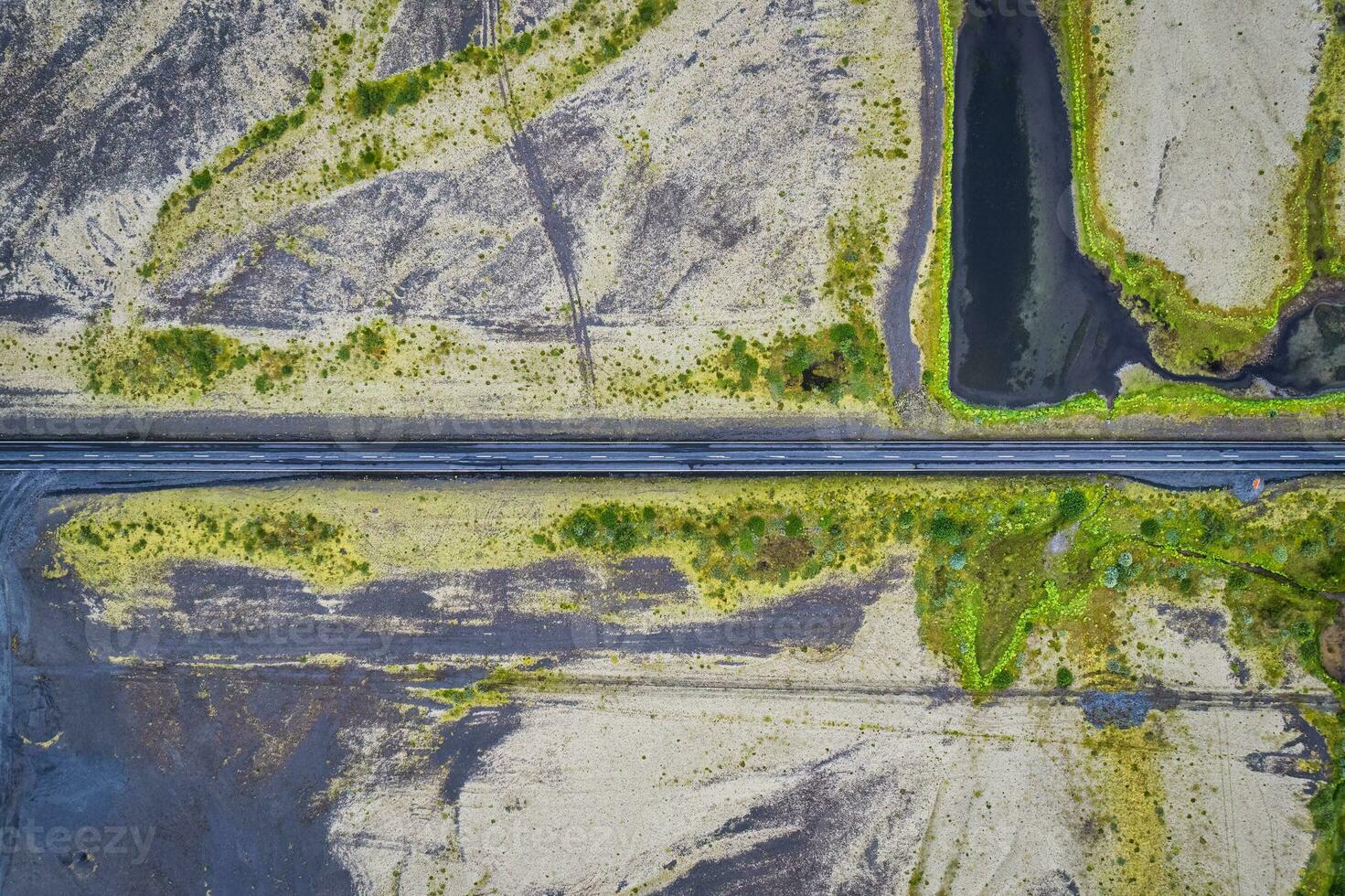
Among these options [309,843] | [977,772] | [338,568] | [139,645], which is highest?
[338,568]

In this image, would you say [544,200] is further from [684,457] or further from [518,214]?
[684,457]

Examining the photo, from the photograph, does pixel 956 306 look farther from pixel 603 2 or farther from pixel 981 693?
pixel 603 2

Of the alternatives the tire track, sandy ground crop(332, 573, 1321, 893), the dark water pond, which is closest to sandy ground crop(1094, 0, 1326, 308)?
the dark water pond

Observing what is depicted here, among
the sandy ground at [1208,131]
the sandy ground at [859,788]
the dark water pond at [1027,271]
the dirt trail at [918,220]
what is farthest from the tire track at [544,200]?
the sandy ground at [1208,131]

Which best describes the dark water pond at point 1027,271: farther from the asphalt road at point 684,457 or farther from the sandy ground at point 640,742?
the sandy ground at point 640,742

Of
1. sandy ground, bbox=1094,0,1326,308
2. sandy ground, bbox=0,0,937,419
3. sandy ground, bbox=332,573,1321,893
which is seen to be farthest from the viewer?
sandy ground, bbox=332,573,1321,893

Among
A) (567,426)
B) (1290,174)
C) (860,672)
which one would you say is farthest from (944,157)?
(860,672)

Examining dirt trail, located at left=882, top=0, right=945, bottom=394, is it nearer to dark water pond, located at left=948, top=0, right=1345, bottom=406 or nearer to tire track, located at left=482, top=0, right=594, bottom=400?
dark water pond, located at left=948, top=0, right=1345, bottom=406
